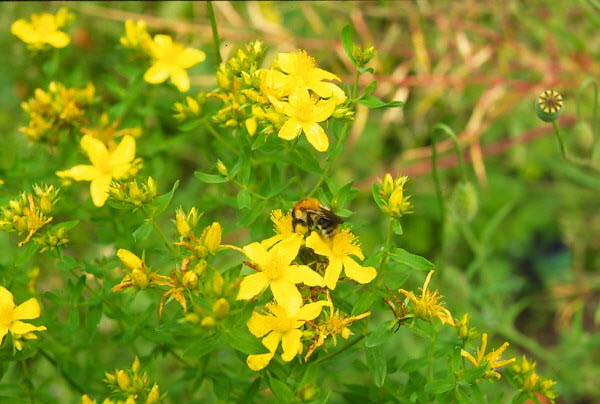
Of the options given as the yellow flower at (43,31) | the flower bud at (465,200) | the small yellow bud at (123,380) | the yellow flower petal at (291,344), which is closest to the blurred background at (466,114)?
the flower bud at (465,200)

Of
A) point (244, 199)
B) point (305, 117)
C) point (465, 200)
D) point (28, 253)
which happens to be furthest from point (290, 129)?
point (465, 200)

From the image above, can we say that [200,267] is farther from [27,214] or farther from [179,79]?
[179,79]

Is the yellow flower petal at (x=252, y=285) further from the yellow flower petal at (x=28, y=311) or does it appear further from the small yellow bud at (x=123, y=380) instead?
the yellow flower petal at (x=28, y=311)

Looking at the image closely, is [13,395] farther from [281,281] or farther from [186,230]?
[281,281]

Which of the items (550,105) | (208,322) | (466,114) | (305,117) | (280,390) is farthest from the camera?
(466,114)

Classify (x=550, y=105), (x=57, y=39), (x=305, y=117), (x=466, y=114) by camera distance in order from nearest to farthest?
(x=305, y=117) < (x=550, y=105) < (x=57, y=39) < (x=466, y=114)

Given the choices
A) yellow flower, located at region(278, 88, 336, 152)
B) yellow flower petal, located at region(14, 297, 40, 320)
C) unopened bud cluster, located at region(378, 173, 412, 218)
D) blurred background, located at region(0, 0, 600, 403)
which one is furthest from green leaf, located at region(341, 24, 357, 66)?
blurred background, located at region(0, 0, 600, 403)

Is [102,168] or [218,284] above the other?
[102,168]
